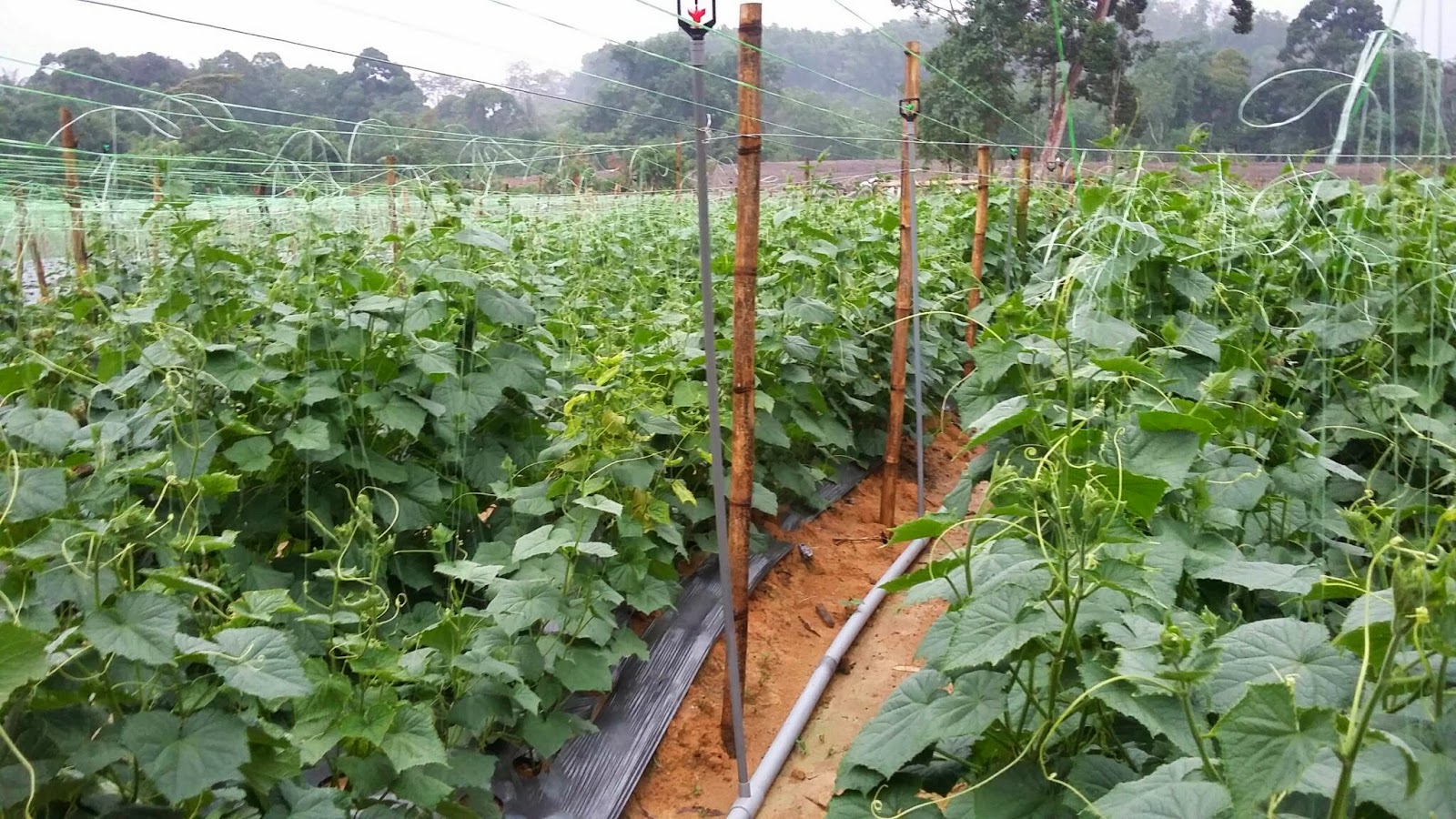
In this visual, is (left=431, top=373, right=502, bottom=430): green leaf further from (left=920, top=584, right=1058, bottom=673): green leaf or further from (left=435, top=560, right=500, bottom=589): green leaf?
(left=920, top=584, right=1058, bottom=673): green leaf

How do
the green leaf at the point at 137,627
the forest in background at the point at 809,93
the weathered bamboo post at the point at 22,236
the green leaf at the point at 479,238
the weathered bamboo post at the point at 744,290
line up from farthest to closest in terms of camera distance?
1. the weathered bamboo post at the point at 22,236
2. the forest in background at the point at 809,93
3. the green leaf at the point at 479,238
4. the weathered bamboo post at the point at 744,290
5. the green leaf at the point at 137,627

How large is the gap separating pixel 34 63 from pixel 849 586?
10.3 ft

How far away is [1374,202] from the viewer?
3350mm

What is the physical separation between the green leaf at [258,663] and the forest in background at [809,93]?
1.40m

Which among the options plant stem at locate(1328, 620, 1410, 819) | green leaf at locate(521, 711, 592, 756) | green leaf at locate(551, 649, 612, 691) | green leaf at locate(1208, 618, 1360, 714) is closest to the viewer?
Answer: plant stem at locate(1328, 620, 1410, 819)

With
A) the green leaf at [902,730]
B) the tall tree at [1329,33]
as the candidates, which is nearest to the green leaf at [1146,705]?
the green leaf at [902,730]

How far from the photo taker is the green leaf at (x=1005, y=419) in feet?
6.45

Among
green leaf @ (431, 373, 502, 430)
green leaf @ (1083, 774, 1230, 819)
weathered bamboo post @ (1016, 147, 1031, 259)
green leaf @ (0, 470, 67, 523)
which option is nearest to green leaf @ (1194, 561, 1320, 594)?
green leaf @ (1083, 774, 1230, 819)

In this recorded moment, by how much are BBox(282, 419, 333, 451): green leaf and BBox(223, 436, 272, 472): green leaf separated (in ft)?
0.18

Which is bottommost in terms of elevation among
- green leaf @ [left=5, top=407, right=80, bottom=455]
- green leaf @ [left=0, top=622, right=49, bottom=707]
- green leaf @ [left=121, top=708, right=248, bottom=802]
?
green leaf @ [left=121, top=708, right=248, bottom=802]

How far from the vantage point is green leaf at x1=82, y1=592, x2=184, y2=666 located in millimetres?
1335

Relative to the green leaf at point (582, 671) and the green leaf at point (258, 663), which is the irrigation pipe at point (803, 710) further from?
the green leaf at point (258, 663)

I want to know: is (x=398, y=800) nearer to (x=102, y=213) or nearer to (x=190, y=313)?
(x=190, y=313)

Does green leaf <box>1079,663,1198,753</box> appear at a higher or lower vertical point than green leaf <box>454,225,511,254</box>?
lower
